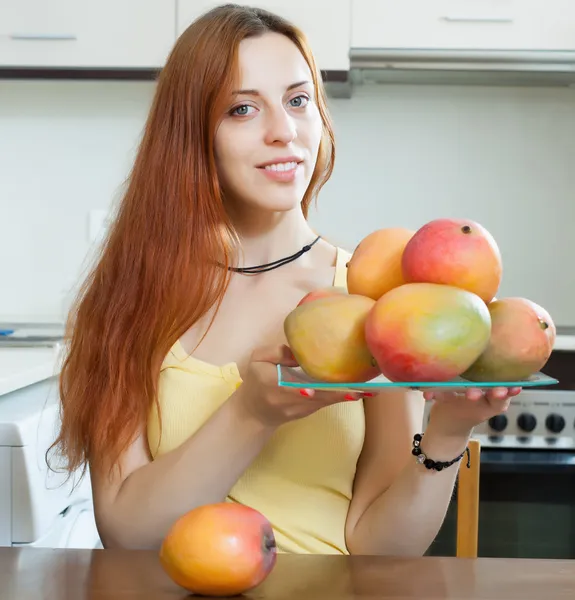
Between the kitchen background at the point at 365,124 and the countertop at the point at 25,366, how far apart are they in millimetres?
104

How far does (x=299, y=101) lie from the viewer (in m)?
1.08

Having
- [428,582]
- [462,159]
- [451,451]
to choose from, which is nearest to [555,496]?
[462,159]

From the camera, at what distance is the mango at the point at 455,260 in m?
0.69

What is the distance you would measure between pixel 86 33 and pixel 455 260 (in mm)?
1688

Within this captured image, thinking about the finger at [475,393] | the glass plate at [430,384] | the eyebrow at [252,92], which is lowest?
the finger at [475,393]

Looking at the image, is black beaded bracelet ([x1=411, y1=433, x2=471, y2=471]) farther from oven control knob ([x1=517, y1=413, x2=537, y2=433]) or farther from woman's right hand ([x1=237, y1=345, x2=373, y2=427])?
oven control knob ([x1=517, y1=413, x2=537, y2=433])

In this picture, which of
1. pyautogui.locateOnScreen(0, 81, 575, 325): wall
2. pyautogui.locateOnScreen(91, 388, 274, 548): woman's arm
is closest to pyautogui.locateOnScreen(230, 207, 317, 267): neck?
pyautogui.locateOnScreen(91, 388, 274, 548): woman's arm

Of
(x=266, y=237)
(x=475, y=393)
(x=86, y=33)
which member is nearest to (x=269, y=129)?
(x=266, y=237)

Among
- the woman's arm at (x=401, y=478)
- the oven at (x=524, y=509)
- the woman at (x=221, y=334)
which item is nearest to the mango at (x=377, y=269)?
the woman's arm at (x=401, y=478)

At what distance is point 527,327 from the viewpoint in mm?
671

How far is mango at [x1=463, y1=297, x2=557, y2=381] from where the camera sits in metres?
0.66

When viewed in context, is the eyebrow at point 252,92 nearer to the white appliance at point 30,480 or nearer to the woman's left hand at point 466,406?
the woman's left hand at point 466,406

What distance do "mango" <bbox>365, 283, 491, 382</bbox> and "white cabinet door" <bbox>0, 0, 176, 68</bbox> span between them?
1.62m

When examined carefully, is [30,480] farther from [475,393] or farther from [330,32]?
[330,32]
